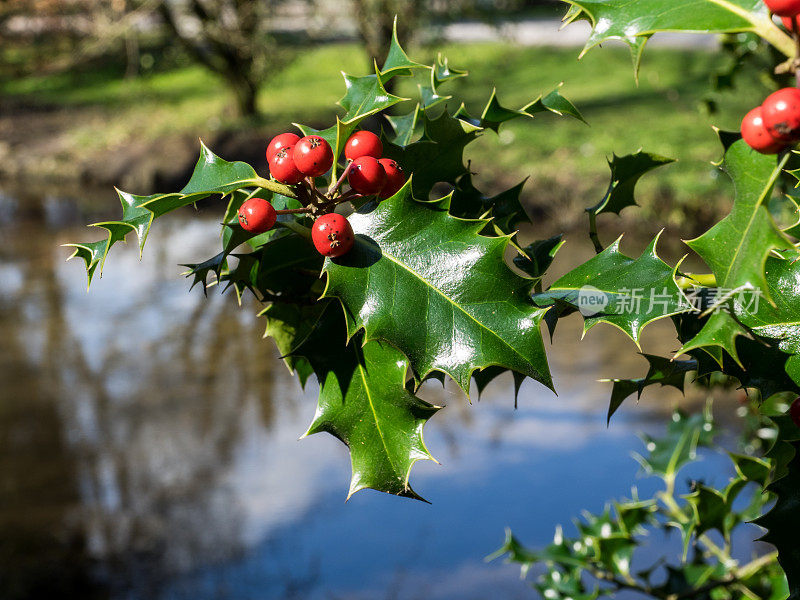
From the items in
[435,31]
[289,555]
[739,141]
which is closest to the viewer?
[739,141]

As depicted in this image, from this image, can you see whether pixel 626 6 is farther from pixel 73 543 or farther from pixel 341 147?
pixel 73 543

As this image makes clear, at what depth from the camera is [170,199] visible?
2.21ft

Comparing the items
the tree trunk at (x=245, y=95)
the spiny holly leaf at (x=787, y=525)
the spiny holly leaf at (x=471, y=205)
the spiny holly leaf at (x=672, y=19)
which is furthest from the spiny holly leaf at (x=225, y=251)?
the tree trunk at (x=245, y=95)

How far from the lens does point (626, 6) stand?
0.60 meters

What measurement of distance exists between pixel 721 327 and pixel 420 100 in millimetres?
433

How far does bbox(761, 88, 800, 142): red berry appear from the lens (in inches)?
19.7

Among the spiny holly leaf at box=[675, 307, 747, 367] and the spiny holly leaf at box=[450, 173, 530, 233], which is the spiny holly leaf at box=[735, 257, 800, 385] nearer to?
the spiny holly leaf at box=[675, 307, 747, 367]

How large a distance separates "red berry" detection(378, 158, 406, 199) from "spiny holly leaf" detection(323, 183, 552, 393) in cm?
3

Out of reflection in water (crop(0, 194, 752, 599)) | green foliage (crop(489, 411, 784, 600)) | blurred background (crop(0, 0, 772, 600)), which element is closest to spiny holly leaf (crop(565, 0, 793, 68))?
blurred background (crop(0, 0, 772, 600))

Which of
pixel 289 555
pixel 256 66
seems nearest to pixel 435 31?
pixel 256 66

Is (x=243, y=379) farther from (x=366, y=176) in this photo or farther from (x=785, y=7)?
(x=785, y=7)

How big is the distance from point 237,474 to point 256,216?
312 centimetres

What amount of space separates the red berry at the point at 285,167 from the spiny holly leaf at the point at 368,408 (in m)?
0.11

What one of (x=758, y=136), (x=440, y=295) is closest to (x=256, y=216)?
(x=440, y=295)
